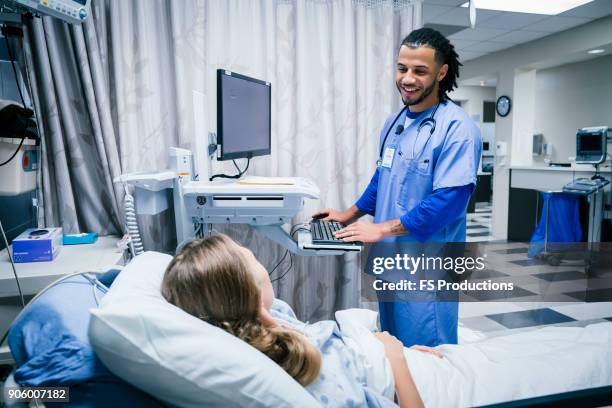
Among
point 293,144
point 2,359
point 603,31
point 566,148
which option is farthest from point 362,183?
point 566,148

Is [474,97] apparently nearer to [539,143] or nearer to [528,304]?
[539,143]

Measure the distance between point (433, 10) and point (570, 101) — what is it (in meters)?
3.49

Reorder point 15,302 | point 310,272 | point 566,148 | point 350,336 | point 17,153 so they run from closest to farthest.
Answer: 1. point 350,336
2. point 15,302
3. point 17,153
4. point 310,272
5. point 566,148

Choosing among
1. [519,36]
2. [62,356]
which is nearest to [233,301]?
[62,356]

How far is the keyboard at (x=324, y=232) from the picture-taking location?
144 centimetres

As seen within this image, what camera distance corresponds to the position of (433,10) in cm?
384

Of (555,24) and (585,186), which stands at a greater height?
(555,24)

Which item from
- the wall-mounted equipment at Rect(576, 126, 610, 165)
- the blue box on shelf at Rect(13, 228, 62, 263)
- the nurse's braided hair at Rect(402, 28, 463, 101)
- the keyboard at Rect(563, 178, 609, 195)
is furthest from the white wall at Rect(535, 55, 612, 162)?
the blue box on shelf at Rect(13, 228, 62, 263)

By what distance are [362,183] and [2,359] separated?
5.78 ft

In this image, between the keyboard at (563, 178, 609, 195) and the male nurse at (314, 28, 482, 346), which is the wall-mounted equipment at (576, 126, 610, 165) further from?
the male nurse at (314, 28, 482, 346)

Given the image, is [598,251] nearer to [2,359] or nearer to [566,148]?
[566,148]

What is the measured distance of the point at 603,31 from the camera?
4219mm

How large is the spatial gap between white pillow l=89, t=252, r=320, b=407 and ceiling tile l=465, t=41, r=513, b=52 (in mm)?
5363

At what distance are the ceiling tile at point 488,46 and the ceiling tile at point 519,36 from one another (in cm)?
14
